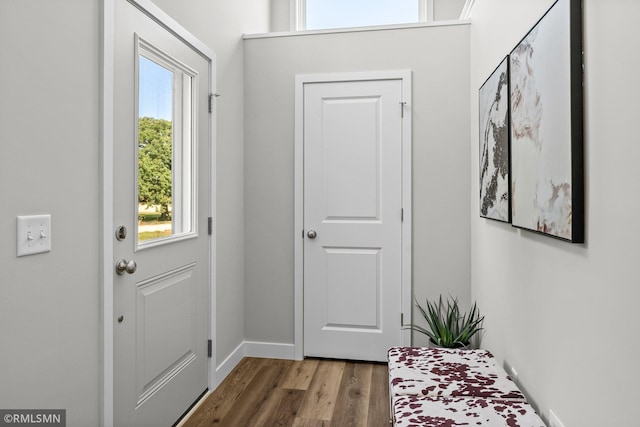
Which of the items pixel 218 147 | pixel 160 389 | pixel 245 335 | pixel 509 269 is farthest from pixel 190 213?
pixel 509 269

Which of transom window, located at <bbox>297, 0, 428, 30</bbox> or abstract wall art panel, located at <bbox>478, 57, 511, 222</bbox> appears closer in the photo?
abstract wall art panel, located at <bbox>478, 57, 511, 222</bbox>

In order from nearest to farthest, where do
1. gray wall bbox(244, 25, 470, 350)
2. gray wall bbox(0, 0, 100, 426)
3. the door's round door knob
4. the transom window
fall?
gray wall bbox(0, 0, 100, 426), the door's round door knob, gray wall bbox(244, 25, 470, 350), the transom window

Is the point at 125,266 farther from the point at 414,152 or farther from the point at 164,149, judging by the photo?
the point at 414,152

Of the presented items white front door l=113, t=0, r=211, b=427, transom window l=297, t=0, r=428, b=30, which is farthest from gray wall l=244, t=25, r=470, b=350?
transom window l=297, t=0, r=428, b=30

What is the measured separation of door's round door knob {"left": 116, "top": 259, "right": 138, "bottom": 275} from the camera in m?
1.68

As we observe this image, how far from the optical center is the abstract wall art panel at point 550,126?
3.95 ft

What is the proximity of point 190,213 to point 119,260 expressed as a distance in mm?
668

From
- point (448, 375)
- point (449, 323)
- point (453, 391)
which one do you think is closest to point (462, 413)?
point (453, 391)

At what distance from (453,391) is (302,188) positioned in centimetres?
175

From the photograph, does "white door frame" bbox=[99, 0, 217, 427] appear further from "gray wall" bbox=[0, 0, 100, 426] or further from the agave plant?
the agave plant

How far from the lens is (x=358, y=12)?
3.79 metres

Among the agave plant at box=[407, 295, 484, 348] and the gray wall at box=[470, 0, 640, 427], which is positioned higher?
the gray wall at box=[470, 0, 640, 427]

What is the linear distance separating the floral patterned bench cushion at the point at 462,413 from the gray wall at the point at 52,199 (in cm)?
112

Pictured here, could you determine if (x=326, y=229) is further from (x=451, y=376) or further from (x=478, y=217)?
(x=451, y=376)
